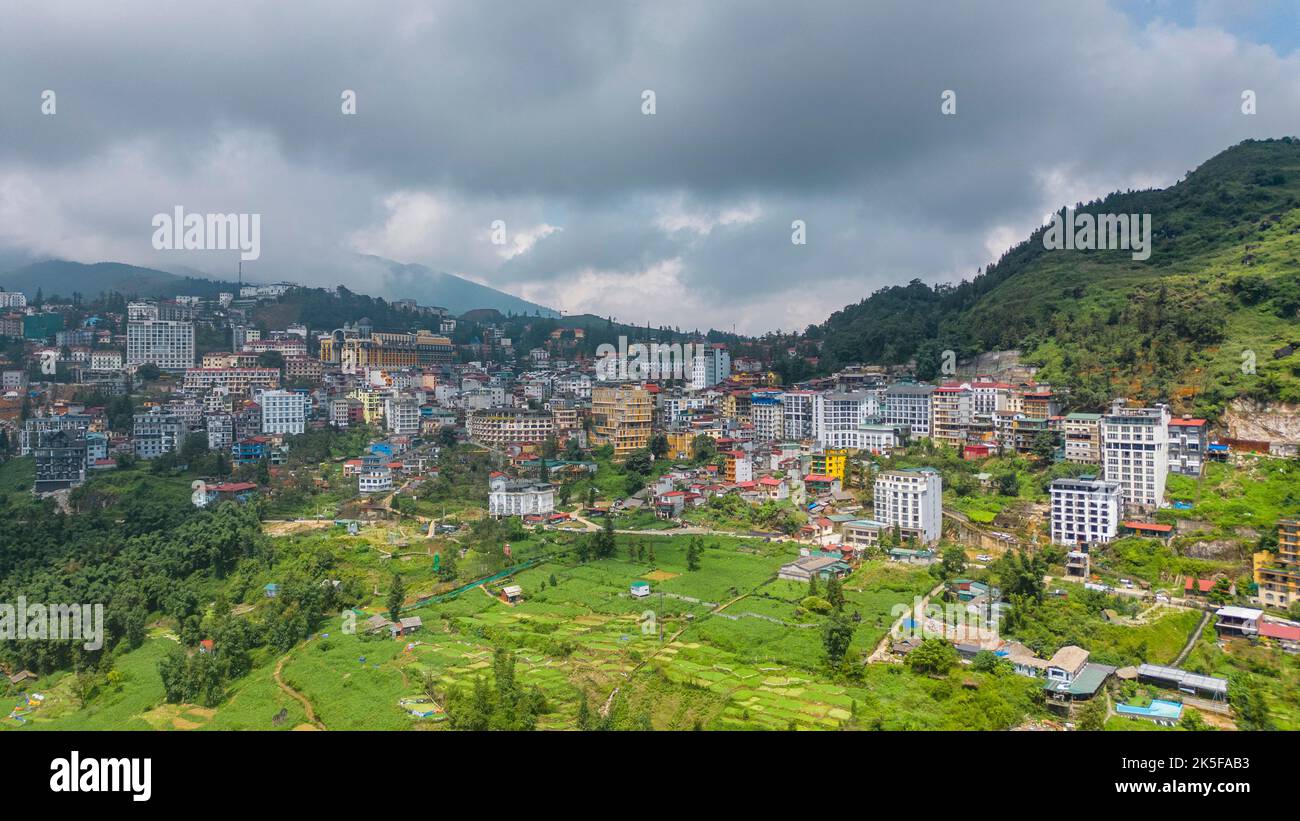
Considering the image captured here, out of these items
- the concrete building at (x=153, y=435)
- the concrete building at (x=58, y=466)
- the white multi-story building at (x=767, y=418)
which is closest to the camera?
the concrete building at (x=58, y=466)

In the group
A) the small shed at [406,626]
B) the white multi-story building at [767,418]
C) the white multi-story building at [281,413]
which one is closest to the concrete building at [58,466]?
the white multi-story building at [281,413]

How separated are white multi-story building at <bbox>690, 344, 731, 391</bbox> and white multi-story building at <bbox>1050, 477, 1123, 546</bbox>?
61.1ft

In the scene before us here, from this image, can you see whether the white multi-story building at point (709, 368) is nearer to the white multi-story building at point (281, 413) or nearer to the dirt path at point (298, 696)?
the white multi-story building at point (281, 413)

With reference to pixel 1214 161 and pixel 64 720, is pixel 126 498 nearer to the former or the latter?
pixel 64 720

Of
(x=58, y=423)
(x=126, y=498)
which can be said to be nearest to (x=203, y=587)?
(x=126, y=498)

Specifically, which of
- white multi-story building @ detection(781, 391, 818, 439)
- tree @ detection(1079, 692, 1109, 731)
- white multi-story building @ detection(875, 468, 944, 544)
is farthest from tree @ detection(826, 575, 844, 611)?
white multi-story building @ detection(781, 391, 818, 439)

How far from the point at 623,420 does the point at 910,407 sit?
8.48 metres

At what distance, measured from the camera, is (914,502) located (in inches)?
645

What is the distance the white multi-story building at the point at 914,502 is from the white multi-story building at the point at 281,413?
19015mm

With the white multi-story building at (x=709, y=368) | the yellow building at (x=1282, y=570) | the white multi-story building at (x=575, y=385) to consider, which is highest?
the white multi-story building at (x=709, y=368)

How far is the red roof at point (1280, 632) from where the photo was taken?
427 inches

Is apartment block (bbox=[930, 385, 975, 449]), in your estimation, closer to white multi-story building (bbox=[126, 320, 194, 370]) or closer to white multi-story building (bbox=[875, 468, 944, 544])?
white multi-story building (bbox=[875, 468, 944, 544])

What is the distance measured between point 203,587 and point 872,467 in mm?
14665

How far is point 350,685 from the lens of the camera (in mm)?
10383
